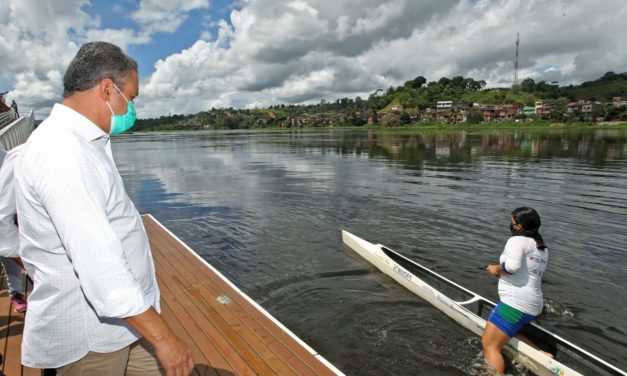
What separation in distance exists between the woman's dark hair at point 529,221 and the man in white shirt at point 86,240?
3946mm

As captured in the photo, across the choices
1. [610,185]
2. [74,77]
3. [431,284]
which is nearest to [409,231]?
[431,284]

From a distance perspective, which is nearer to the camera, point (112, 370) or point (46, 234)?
point (46, 234)

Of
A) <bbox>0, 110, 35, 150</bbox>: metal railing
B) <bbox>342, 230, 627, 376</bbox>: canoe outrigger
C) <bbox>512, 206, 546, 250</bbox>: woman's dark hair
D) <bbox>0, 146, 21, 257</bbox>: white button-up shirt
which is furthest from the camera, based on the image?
<bbox>0, 110, 35, 150</bbox>: metal railing

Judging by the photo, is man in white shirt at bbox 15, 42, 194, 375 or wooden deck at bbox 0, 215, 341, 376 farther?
wooden deck at bbox 0, 215, 341, 376

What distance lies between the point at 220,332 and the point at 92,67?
366 centimetres

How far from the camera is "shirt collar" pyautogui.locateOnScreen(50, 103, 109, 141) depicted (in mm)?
1711

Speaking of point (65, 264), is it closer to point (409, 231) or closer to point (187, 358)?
point (187, 358)

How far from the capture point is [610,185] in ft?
59.6

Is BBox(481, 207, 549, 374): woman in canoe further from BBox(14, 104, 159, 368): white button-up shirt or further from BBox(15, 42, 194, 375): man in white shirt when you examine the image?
BBox(14, 104, 159, 368): white button-up shirt

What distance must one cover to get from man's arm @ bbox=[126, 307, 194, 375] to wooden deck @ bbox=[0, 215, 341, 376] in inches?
88.5

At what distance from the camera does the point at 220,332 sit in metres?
4.54

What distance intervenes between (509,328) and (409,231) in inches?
279

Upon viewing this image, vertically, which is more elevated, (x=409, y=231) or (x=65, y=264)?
(x=65, y=264)

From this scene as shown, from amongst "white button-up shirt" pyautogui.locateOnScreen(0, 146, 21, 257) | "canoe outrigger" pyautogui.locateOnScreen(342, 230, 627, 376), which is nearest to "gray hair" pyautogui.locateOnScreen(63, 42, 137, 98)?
"white button-up shirt" pyautogui.locateOnScreen(0, 146, 21, 257)
